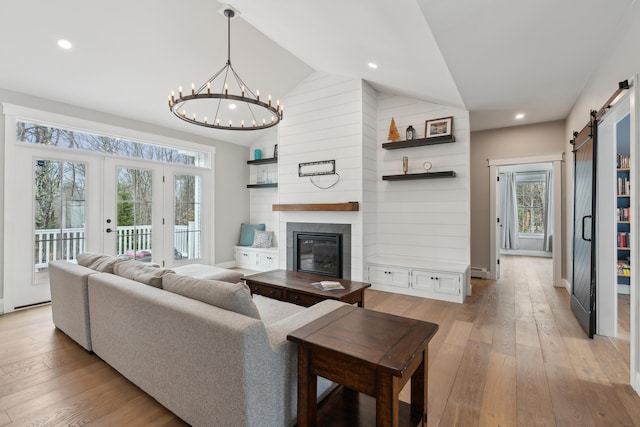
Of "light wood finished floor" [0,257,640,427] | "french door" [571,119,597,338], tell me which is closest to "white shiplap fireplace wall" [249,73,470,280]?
"french door" [571,119,597,338]

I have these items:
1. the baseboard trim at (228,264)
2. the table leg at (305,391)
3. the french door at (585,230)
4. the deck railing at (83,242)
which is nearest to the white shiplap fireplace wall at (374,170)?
the french door at (585,230)

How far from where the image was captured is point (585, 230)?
311 centimetres

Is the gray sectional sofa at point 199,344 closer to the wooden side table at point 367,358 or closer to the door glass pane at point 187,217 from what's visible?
the wooden side table at point 367,358

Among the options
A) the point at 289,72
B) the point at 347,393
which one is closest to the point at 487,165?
the point at 289,72

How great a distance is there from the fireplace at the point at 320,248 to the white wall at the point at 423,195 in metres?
0.71

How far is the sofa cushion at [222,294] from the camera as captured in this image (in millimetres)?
1598

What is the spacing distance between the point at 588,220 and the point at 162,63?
5.25 m

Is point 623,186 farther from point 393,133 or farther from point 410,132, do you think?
point 393,133

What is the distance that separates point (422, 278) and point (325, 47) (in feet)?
11.0

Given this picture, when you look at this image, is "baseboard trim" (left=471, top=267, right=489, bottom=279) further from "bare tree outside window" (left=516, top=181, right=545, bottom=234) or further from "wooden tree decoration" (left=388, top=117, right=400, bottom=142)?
"bare tree outside window" (left=516, top=181, right=545, bottom=234)

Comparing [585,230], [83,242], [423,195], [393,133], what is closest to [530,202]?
[423,195]

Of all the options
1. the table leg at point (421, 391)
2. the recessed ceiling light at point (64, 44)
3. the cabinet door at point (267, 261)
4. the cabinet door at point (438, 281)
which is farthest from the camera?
the cabinet door at point (267, 261)

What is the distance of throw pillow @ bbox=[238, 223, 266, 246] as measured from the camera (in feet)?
21.0

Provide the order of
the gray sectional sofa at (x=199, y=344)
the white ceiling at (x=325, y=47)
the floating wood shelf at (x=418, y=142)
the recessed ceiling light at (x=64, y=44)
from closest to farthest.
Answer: the gray sectional sofa at (x=199, y=344), the white ceiling at (x=325, y=47), the recessed ceiling light at (x=64, y=44), the floating wood shelf at (x=418, y=142)
